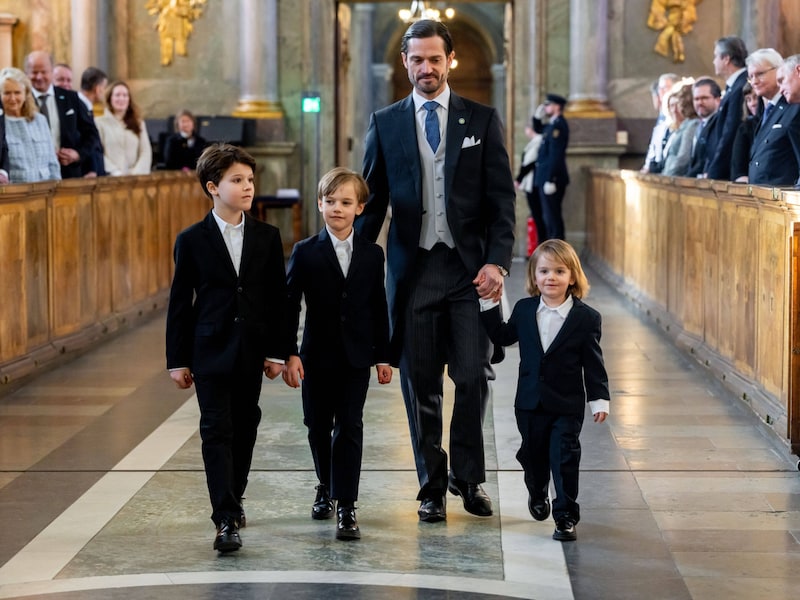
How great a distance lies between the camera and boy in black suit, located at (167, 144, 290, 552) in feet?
16.8

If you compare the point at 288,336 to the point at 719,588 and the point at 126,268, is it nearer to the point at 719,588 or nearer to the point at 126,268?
the point at 719,588

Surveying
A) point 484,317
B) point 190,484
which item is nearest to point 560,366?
point 484,317

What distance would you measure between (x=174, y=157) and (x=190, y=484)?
9837mm

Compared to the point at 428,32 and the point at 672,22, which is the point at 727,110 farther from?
the point at 672,22

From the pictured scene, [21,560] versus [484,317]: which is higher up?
[484,317]

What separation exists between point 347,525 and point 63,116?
279 inches

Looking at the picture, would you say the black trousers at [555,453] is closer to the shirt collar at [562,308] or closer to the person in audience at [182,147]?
the shirt collar at [562,308]

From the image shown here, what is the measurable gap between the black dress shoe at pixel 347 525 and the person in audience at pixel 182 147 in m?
10.7

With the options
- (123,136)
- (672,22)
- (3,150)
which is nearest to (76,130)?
(123,136)

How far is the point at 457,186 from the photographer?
546cm

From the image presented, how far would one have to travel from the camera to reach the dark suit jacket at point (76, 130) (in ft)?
38.1

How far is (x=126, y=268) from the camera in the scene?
12086 millimetres

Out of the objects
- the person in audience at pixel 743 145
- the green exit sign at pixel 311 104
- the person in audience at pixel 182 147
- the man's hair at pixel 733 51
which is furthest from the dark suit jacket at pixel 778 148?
the green exit sign at pixel 311 104

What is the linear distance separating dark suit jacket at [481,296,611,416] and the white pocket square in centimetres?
61
